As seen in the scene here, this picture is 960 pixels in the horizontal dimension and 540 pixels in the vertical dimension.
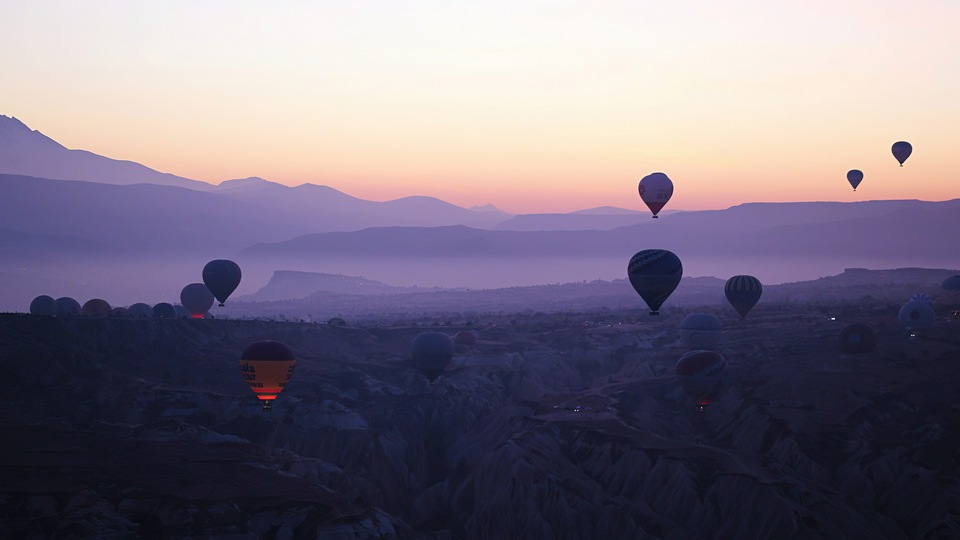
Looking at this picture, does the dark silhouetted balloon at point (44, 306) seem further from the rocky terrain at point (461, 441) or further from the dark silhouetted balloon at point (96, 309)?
the rocky terrain at point (461, 441)

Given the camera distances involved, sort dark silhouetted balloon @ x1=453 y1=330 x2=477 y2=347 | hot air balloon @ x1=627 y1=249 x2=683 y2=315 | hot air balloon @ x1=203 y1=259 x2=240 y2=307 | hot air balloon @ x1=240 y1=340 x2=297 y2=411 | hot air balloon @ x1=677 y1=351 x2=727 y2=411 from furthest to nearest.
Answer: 1. dark silhouetted balloon @ x1=453 y1=330 x2=477 y2=347
2. hot air balloon @ x1=203 y1=259 x2=240 y2=307
3. hot air balloon @ x1=677 y1=351 x2=727 y2=411
4. hot air balloon @ x1=627 y1=249 x2=683 y2=315
5. hot air balloon @ x1=240 y1=340 x2=297 y2=411

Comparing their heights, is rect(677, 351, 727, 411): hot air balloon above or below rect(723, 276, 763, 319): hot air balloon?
below

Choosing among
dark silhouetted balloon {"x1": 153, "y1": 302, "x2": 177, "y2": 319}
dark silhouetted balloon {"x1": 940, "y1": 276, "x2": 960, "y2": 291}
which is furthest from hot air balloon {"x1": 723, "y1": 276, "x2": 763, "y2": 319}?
dark silhouetted balloon {"x1": 153, "y1": 302, "x2": 177, "y2": 319}

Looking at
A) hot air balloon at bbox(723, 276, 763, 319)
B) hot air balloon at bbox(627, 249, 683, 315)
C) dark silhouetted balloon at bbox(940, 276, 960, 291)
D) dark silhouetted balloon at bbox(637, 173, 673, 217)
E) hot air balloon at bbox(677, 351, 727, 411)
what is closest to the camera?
hot air balloon at bbox(627, 249, 683, 315)

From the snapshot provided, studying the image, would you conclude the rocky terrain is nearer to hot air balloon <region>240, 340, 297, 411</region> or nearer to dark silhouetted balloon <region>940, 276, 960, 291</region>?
hot air balloon <region>240, 340, 297, 411</region>

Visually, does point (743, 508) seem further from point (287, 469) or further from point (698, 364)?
point (287, 469)

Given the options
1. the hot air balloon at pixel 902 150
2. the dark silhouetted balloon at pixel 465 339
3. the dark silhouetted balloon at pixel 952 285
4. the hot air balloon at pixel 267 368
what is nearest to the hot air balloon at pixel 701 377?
the hot air balloon at pixel 267 368
